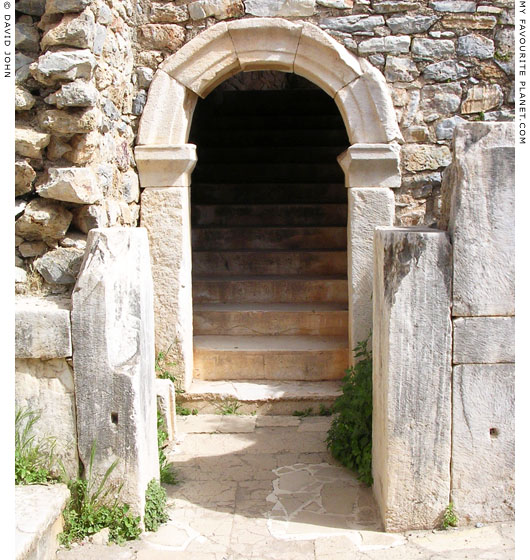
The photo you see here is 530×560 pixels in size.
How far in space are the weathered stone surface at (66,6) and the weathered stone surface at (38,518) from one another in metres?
2.69

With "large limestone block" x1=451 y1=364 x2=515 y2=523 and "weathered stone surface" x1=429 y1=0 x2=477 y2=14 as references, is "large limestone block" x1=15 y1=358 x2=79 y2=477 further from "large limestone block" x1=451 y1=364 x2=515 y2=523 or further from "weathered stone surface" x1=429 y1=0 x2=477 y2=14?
"weathered stone surface" x1=429 y1=0 x2=477 y2=14

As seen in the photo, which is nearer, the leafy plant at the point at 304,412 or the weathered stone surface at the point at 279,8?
the weathered stone surface at the point at 279,8

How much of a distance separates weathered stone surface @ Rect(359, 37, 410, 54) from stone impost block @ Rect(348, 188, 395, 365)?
1.03 metres

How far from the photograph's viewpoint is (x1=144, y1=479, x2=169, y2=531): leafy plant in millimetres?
3352

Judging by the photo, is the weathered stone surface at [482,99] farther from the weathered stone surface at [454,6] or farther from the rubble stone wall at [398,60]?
the weathered stone surface at [454,6]

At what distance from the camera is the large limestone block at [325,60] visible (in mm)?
4750

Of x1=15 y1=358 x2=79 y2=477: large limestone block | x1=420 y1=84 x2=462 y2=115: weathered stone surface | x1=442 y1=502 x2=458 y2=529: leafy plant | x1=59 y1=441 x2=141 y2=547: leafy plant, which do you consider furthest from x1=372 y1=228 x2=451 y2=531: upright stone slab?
x1=420 y1=84 x2=462 y2=115: weathered stone surface

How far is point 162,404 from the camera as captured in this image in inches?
173

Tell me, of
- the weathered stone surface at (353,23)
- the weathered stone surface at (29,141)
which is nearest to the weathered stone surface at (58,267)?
the weathered stone surface at (29,141)

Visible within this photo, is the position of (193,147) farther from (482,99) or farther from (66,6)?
(482,99)

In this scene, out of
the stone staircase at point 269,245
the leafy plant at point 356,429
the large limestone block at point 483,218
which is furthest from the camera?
the stone staircase at point 269,245

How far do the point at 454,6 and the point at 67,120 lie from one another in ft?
9.72

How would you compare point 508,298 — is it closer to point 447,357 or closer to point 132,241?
point 447,357

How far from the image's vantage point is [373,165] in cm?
485
